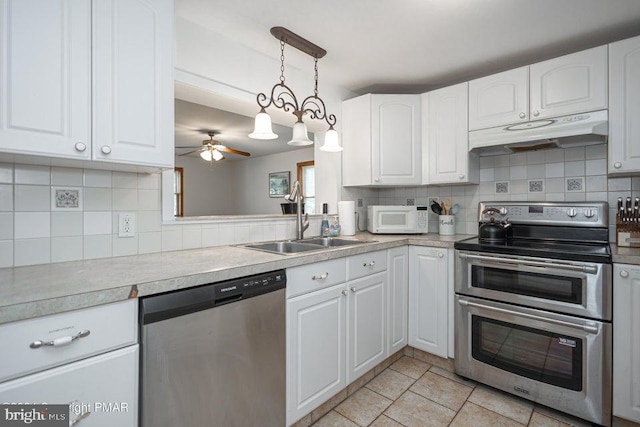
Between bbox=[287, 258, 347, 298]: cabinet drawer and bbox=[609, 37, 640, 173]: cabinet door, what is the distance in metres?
1.73

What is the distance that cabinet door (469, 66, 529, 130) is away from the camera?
213cm

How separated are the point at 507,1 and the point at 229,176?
21.4 ft

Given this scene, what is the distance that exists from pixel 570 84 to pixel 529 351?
5.48ft

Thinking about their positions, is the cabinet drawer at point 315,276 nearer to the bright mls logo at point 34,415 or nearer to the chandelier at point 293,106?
the chandelier at point 293,106

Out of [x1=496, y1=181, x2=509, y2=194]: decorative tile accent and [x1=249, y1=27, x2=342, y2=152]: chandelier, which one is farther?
[x1=496, y1=181, x2=509, y2=194]: decorative tile accent

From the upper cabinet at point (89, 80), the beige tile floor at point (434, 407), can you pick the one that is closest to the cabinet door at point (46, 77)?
the upper cabinet at point (89, 80)

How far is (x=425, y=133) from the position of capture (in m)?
2.62

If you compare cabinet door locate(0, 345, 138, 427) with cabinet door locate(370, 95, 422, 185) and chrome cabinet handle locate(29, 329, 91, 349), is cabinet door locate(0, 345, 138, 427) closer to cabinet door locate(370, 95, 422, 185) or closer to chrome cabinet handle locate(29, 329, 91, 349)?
chrome cabinet handle locate(29, 329, 91, 349)

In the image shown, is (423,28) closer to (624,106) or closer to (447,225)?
(624,106)

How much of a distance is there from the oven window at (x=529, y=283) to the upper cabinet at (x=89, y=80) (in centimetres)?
194

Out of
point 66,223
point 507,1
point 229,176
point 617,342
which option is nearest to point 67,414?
point 66,223

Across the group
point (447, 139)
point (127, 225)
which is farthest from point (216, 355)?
point (447, 139)

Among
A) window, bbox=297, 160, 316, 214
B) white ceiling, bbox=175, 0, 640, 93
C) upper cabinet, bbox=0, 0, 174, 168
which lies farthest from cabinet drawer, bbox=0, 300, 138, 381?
window, bbox=297, 160, 316, 214

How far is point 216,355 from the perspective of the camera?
1200 mm
